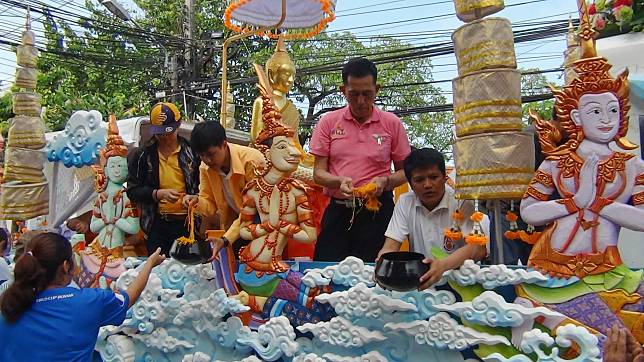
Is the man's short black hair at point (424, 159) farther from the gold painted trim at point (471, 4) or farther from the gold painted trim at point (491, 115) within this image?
the gold painted trim at point (471, 4)

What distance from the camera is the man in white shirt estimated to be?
276cm

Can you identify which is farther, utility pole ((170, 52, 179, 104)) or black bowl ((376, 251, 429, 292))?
utility pole ((170, 52, 179, 104))

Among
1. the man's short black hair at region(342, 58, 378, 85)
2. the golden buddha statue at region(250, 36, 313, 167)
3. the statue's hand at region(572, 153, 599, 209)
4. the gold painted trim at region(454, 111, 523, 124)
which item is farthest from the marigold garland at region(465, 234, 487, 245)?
the golden buddha statue at region(250, 36, 313, 167)

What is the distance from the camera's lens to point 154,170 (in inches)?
146

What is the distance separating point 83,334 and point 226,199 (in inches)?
49.3

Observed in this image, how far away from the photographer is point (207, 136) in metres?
3.26

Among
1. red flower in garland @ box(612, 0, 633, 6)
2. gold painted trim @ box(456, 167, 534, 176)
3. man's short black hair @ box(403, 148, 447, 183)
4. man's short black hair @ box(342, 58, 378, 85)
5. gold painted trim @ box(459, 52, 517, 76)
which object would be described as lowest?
gold painted trim @ box(456, 167, 534, 176)

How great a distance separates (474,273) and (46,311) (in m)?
1.64

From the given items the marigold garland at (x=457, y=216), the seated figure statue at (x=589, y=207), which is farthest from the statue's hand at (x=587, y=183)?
the marigold garland at (x=457, y=216)

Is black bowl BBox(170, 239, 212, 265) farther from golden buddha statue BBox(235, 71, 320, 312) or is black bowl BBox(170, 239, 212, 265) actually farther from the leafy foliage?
the leafy foliage

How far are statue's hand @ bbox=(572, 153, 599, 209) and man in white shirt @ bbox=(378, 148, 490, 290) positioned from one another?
0.42 m

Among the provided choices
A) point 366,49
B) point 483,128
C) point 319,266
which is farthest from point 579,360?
point 366,49

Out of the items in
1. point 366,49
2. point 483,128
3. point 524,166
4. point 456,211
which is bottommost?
point 456,211

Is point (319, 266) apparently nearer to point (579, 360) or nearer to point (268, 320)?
point (268, 320)
